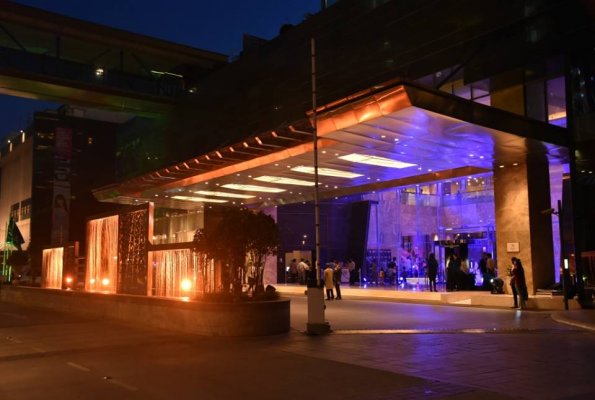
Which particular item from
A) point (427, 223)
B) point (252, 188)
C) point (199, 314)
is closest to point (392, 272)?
point (427, 223)

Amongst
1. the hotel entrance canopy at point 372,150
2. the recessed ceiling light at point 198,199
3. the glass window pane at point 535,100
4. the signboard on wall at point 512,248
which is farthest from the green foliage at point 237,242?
the recessed ceiling light at point 198,199

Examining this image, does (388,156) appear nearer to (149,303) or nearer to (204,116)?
(149,303)

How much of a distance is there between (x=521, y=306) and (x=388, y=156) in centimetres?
689

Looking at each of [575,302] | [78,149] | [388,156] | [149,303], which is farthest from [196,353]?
[78,149]

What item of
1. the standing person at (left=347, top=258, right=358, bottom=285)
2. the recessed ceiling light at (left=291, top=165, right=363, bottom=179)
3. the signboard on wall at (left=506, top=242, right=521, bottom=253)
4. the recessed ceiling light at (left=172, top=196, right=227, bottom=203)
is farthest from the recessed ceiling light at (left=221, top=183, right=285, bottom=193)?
the signboard on wall at (left=506, top=242, right=521, bottom=253)

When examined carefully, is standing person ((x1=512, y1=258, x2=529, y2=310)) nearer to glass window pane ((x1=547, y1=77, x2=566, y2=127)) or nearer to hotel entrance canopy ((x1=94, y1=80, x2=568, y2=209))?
hotel entrance canopy ((x1=94, y1=80, x2=568, y2=209))

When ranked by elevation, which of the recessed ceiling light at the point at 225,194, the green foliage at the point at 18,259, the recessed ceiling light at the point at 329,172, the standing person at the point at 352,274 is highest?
the recessed ceiling light at the point at 329,172

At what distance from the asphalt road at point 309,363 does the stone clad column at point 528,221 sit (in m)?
5.43

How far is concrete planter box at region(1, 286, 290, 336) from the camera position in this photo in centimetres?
1366

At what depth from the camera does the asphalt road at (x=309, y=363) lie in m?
7.64

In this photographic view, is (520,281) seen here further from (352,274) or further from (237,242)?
(352,274)

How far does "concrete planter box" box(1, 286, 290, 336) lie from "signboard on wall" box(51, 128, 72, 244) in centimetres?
4017

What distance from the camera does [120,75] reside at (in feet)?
124

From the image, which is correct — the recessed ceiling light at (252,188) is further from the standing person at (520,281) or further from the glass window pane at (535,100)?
the standing person at (520,281)
